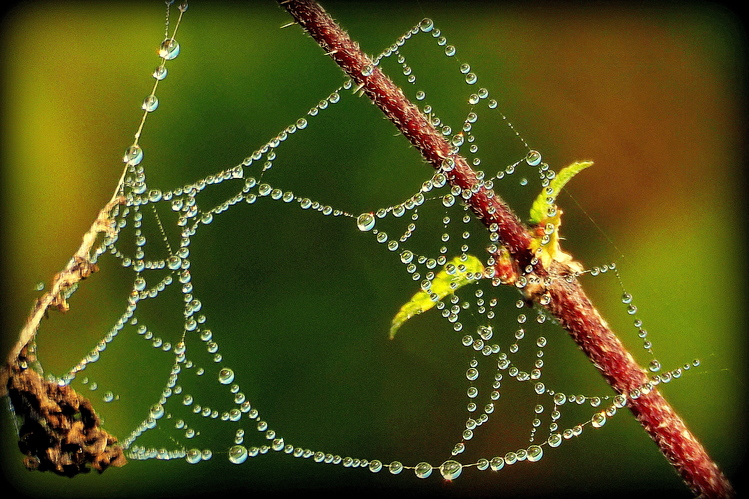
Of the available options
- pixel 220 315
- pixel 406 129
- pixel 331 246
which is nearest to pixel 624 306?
pixel 331 246

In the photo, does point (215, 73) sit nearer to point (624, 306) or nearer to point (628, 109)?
point (628, 109)

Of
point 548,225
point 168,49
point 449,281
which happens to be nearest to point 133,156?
point 168,49

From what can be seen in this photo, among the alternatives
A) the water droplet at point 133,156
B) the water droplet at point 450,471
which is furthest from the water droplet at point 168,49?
the water droplet at point 450,471

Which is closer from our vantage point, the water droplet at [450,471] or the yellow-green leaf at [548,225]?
the yellow-green leaf at [548,225]

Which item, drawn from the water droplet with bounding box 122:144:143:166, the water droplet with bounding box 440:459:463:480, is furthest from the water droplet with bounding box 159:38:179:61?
the water droplet with bounding box 440:459:463:480

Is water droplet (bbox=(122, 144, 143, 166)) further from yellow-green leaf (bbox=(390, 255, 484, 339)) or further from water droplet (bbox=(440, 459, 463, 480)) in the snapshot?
water droplet (bbox=(440, 459, 463, 480))

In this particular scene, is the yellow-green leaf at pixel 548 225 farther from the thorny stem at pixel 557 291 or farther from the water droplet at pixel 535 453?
the water droplet at pixel 535 453

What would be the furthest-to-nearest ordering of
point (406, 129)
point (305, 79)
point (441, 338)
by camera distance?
point (305, 79) → point (441, 338) → point (406, 129)
